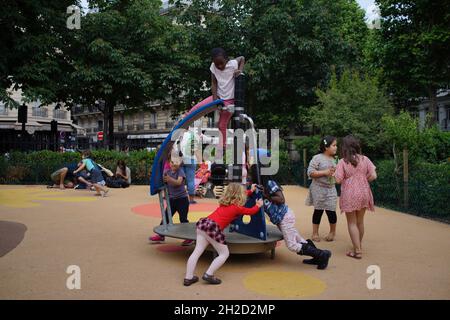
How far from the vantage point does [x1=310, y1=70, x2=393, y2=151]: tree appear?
15.4 meters

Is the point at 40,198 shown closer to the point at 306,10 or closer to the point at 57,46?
the point at 57,46

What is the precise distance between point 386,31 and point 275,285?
23241 mm

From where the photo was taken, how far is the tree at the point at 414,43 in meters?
20.9

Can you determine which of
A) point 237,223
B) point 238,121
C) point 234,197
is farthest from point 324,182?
point 234,197

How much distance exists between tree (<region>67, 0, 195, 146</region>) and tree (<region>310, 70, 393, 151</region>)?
32.2 feet

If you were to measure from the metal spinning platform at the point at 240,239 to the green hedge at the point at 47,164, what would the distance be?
1259cm

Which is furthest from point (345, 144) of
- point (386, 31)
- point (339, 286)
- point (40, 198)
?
point (386, 31)

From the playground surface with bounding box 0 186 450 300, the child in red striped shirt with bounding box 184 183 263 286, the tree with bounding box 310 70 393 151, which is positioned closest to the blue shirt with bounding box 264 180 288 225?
the child in red striped shirt with bounding box 184 183 263 286

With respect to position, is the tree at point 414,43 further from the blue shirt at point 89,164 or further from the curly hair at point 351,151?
the blue shirt at point 89,164

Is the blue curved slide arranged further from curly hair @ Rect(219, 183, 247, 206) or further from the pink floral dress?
the pink floral dress

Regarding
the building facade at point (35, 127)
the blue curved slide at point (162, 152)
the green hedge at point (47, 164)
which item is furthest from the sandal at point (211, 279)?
the building facade at point (35, 127)

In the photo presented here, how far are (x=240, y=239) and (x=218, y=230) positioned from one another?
82 centimetres

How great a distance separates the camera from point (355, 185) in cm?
604

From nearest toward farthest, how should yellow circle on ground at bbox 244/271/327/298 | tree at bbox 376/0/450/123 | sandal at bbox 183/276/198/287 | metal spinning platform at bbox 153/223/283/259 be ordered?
yellow circle on ground at bbox 244/271/327/298, sandal at bbox 183/276/198/287, metal spinning platform at bbox 153/223/283/259, tree at bbox 376/0/450/123
